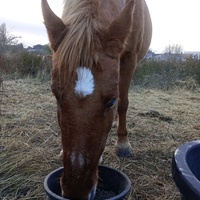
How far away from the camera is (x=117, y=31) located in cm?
195

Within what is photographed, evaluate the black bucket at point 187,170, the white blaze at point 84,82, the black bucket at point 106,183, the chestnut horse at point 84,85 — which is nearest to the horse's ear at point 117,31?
the chestnut horse at point 84,85

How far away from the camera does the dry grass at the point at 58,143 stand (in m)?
2.64

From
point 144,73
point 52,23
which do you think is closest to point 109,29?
point 52,23

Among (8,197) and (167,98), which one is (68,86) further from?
(167,98)

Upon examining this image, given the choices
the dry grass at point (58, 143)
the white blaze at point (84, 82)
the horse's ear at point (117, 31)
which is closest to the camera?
the white blaze at point (84, 82)

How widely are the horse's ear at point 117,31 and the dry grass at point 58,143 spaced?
4.45 feet

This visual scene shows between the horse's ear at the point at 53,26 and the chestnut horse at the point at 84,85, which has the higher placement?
the horse's ear at the point at 53,26

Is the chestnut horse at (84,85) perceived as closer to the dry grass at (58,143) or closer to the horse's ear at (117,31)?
the horse's ear at (117,31)

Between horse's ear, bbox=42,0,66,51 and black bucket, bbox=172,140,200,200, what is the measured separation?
1.08 metres

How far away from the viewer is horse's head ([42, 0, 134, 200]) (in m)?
1.70

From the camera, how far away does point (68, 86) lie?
1.71m

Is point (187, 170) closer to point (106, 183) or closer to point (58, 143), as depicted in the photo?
point (106, 183)

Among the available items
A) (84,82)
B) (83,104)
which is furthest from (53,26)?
(83,104)

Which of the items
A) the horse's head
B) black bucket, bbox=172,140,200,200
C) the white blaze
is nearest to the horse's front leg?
the horse's head
